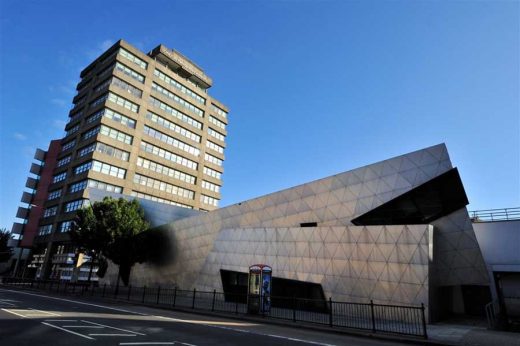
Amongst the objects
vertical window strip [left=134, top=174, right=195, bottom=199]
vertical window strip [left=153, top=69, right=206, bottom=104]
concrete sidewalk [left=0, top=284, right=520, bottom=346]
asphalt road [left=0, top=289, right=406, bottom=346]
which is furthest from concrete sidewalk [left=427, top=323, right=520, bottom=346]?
vertical window strip [left=153, top=69, right=206, bottom=104]

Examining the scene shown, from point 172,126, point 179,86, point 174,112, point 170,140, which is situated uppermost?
point 179,86

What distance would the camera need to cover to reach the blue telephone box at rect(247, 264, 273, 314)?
1858 centimetres

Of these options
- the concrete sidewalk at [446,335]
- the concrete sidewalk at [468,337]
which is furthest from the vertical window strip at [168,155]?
the concrete sidewalk at [468,337]

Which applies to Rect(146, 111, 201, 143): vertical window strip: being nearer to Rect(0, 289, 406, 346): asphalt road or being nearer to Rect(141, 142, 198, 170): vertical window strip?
Rect(141, 142, 198, 170): vertical window strip

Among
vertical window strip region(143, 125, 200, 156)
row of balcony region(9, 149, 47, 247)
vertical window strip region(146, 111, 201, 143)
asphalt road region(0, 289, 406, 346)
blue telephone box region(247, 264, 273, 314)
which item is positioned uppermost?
vertical window strip region(146, 111, 201, 143)

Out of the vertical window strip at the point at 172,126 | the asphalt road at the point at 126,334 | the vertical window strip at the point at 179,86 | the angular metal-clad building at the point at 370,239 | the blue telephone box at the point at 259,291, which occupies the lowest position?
the asphalt road at the point at 126,334

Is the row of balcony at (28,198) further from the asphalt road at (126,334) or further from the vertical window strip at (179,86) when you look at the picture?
the asphalt road at (126,334)

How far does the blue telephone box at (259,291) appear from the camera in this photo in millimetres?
18583

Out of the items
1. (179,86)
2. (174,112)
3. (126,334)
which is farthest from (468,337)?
(179,86)

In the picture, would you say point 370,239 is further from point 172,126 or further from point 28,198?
point 28,198

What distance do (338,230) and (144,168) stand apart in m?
52.3

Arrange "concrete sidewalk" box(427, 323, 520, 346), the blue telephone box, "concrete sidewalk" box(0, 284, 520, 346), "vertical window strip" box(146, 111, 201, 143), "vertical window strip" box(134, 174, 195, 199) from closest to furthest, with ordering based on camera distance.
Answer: "concrete sidewalk" box(427, 323, 520, 346), "concrete sidewalk" box(0, 284, 520, 346), the blue telephone box, "vertical window strip" box(134, 174, 195, 199), "vertical window strip" box(146, 111, 201, 143)

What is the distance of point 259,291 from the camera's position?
1888 cm

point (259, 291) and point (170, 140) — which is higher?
point (170, 140)
